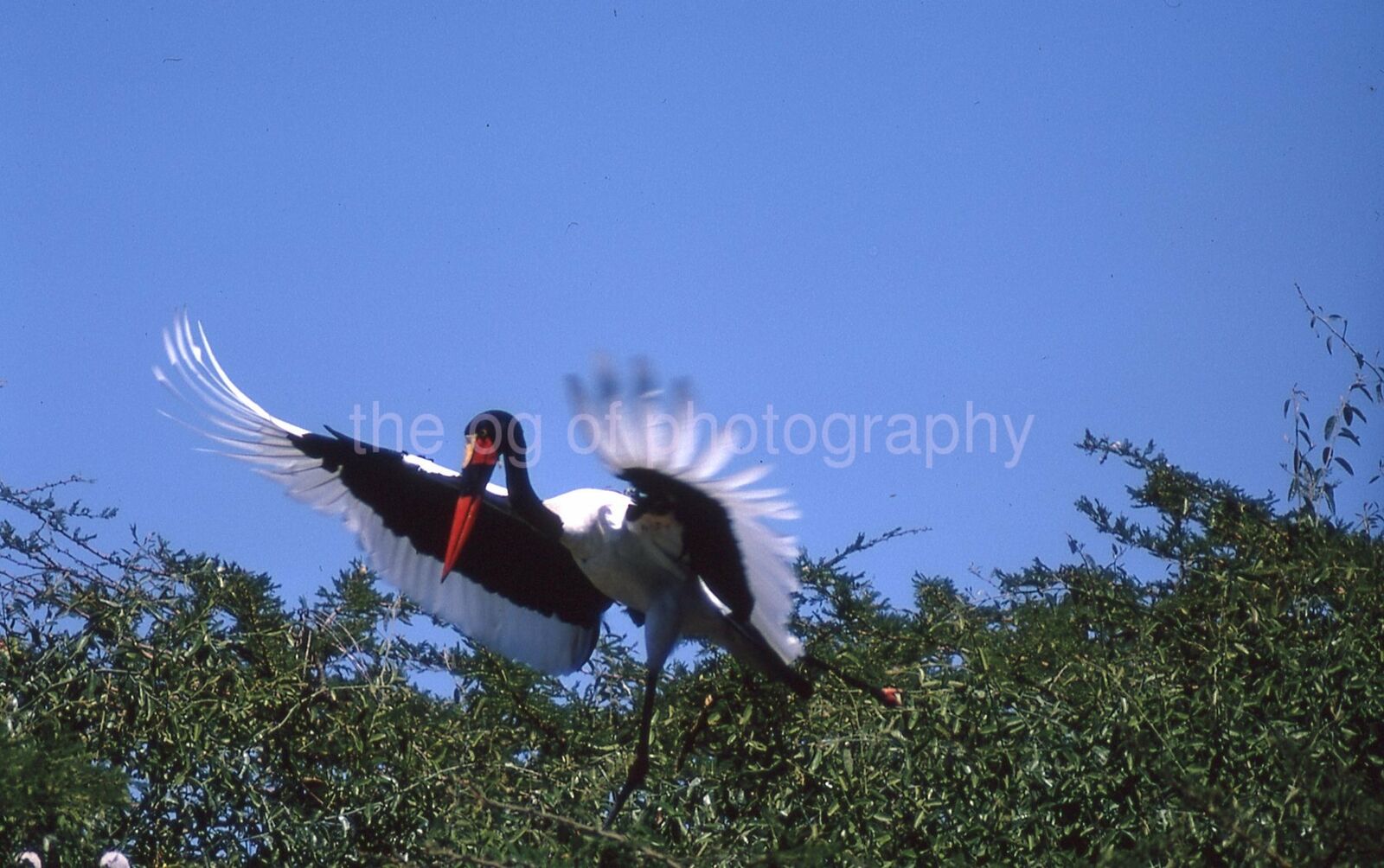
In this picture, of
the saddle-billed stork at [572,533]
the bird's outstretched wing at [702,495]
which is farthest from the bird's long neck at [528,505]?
the bird's outstretched wing at [702,495]

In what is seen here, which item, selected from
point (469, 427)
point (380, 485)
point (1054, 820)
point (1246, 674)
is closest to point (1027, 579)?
point (1246, 674)

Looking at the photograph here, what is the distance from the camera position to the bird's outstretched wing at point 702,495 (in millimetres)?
2508

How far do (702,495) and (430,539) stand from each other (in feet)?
3.66

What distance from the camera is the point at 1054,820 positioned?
6.94ft

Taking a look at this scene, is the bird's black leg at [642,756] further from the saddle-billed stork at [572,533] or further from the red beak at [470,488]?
the red beak at [470,488]

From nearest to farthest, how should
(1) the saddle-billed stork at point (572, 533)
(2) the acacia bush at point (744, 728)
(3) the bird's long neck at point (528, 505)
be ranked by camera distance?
(2) the acacia bush at point (744, 728), (1) the saddle-billed stork at point (572, 533), (3) the bird's long neck at point (528, 505)

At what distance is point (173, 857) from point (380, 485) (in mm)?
1412

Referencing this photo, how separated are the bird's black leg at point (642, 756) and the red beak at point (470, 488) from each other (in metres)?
0.65

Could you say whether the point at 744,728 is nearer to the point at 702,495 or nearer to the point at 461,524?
the point at 702,495

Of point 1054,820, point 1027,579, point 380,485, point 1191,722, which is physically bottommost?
point 1054,820

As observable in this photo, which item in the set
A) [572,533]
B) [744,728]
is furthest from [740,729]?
[572,533]

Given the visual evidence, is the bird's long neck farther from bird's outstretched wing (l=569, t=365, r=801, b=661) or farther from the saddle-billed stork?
bird's outstretched wing (l=569, t=365, r=801, b=661)

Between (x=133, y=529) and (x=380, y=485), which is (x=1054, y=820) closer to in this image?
(x=133, y=529)

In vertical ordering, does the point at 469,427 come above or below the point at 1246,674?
above
